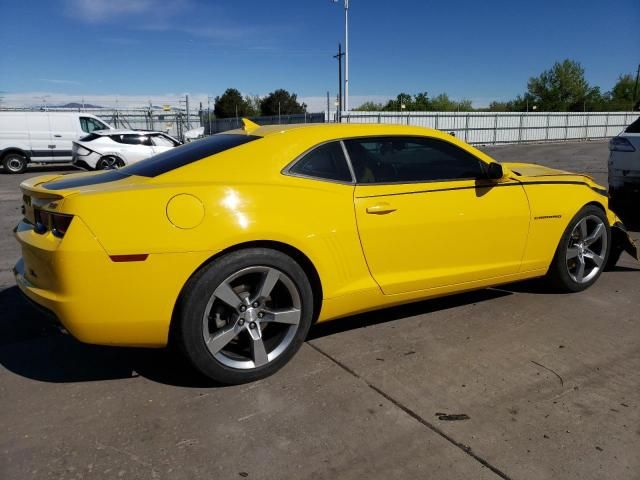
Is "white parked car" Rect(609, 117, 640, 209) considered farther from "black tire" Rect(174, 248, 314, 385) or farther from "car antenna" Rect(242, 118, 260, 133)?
"black tire" Rect(174, 248, 314, 385)

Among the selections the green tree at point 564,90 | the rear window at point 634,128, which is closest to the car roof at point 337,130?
the rear window at point 634,128

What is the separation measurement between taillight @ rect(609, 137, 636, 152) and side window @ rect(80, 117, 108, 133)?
16.2m

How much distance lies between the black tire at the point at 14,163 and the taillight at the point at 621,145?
1726 cm

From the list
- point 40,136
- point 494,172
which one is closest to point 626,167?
point 494,172

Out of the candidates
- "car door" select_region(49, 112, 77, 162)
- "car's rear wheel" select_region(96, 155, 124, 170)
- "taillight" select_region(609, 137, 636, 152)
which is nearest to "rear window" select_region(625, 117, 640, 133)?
"taillight" select_region(609, 137, 636, 152)

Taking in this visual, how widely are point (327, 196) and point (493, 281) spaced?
4.95 ft

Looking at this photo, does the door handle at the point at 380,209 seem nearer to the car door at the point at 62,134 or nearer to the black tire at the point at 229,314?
the black tire at the point at 229,314

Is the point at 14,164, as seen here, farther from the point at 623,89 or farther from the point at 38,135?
the point at 623,89

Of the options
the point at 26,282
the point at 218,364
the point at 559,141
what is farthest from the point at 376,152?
the point at 559,141

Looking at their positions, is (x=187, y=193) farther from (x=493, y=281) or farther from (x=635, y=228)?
(x=635, y=228)

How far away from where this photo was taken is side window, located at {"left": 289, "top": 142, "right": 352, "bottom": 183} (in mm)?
3064

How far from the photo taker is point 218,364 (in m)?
2.77

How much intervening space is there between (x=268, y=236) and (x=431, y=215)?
114 cm

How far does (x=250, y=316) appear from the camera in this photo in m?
2.86
